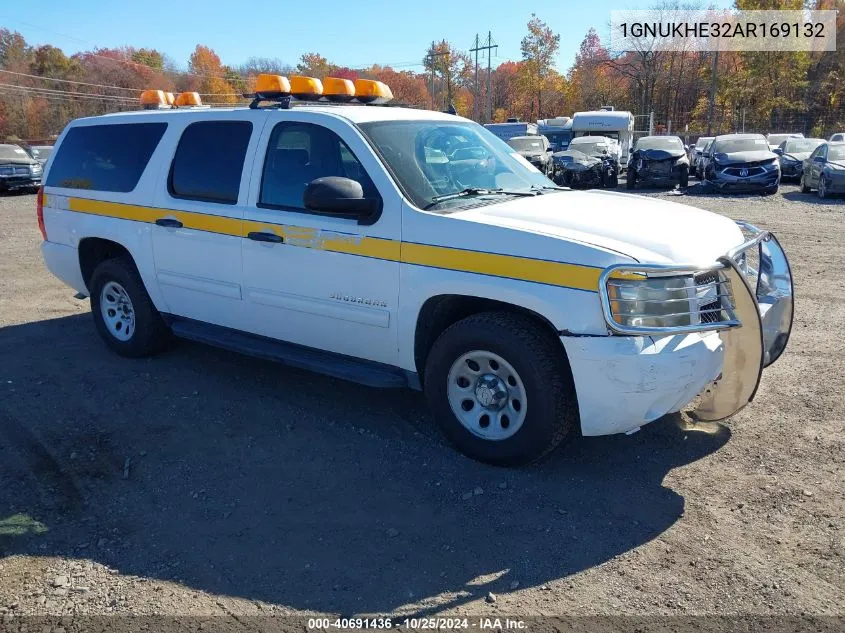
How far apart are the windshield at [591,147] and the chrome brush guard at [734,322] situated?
1881 cm

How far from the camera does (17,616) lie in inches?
114

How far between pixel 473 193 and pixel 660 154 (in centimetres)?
1826

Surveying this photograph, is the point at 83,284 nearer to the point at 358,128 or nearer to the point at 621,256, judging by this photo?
the point at 358,128

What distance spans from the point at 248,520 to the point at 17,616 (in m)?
1.04

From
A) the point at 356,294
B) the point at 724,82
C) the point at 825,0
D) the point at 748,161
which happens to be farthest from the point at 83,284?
the point at 825,0

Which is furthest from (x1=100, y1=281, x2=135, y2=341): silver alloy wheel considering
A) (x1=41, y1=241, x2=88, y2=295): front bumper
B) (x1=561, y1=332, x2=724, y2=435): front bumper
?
(x1=561, y1=332, x2=724, y2=435): front bumper

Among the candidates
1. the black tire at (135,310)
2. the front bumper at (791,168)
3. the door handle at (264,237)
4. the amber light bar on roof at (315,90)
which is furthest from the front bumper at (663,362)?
the front bumper at (791,168)

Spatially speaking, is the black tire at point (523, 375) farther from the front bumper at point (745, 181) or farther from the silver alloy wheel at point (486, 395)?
the front bumper at point (745, 181)

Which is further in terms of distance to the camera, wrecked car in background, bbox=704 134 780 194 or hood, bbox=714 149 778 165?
hood, bbox=714 149 778 165

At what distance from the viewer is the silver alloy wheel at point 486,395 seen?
3.88m

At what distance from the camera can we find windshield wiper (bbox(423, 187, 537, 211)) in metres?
4.21

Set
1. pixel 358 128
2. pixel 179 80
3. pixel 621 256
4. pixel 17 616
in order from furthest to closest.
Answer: pixel 179 80
pixel 358 128
pixel 621 256
pixel 17 616

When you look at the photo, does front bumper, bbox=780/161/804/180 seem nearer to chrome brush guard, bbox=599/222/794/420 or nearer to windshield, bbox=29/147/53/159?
chrome brush guard, bbox=599/222/794/420

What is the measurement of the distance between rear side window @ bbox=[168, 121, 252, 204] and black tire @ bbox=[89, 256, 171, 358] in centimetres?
90
